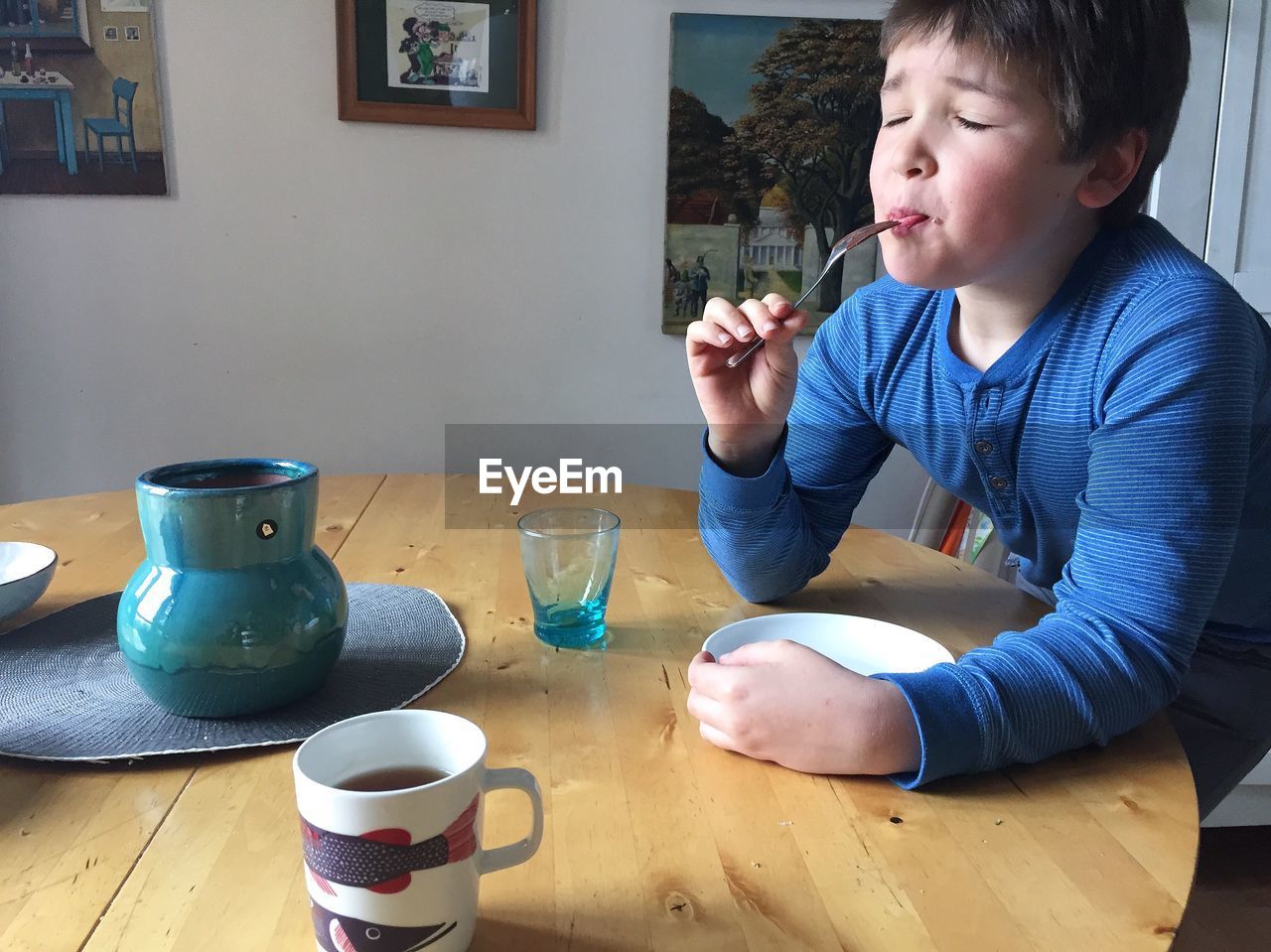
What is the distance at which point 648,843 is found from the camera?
1.63 feet

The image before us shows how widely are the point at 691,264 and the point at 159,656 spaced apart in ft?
5.08

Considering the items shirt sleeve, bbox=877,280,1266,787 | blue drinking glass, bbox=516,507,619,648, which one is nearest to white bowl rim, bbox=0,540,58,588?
blue drinking glass, bbox=516,507,619,648

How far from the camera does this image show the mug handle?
0.43m

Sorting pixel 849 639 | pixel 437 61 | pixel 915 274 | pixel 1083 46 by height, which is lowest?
pixel 849 639

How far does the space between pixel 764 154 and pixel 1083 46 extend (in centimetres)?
125

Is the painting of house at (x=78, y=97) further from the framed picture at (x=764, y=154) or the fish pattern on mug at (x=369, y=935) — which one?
the fish pattern on mug at (x=369, y=935)

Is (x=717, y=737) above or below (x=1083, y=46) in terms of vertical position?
below

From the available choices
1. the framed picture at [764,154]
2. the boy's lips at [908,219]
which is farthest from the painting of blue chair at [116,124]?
the boy's lips at [908,219]

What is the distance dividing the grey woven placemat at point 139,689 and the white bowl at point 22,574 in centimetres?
2

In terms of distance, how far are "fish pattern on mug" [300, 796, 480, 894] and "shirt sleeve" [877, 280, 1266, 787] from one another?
0.30 meters

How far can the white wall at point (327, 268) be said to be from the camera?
184cm

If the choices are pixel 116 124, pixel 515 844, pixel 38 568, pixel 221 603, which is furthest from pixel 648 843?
pixel 116 124

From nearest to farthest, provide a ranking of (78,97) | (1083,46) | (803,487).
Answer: (1083,46)
(803,487)
(78,97)

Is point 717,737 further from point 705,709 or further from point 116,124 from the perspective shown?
point 116,124
